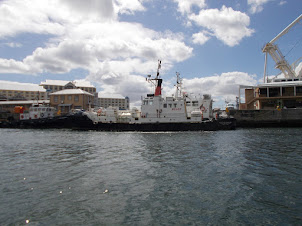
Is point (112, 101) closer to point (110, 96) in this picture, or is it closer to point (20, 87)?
point (110, 96)

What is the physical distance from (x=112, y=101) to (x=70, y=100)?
129 feet

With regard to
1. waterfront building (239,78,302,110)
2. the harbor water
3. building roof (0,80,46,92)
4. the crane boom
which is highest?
the crane boom

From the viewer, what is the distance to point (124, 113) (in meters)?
37.1

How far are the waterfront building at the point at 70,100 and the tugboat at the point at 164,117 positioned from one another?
2643 cm

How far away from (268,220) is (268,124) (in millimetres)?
39502

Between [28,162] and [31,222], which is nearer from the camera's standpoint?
[31,222]

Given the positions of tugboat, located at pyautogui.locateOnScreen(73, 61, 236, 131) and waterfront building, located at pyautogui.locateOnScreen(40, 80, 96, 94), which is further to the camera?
waterfront building, located at pyautogui.locateOnScreen(40, 80, 96, 94)

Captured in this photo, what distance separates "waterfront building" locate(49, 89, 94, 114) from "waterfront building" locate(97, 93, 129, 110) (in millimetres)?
33900

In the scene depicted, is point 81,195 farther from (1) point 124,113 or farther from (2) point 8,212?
(1) point 124,113

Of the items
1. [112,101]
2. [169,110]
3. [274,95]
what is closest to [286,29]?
[274,95]

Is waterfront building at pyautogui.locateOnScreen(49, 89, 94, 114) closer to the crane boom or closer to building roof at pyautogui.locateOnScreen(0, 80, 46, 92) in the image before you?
building roof at pyautogui.locateOnScreen(0, 80, 46, 92)

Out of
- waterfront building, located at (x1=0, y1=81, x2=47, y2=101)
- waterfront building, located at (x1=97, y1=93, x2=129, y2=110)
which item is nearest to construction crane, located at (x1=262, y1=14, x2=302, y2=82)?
waterfront building, located at (x1=97, y1=93, x2=129, y2=110)

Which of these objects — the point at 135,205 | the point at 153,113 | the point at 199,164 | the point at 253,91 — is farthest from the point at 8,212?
the point at 253,91

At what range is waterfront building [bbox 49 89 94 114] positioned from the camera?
200ft
